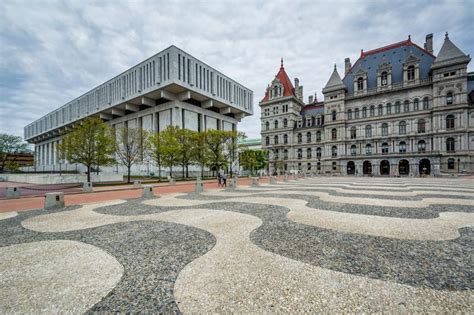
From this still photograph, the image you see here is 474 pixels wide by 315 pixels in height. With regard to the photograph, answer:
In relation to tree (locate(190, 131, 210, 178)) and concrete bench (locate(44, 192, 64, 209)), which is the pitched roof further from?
concrete bench (locate(44, 192, 64, 209))

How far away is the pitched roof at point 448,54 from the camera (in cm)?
4084

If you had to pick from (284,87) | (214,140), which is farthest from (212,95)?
(284,87)

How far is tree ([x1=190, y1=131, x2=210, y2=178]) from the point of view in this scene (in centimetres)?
3659

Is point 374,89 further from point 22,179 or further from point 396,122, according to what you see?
point 22,179

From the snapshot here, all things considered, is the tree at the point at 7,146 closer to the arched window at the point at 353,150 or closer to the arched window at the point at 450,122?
the arched window at the point at 353,150

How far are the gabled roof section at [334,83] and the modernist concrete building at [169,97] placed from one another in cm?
2287

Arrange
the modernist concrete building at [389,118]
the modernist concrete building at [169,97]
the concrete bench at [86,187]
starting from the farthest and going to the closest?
1. the modernist concrete building at [169,97]
2. the modernist concrete building at [389,118]
3. the concrete bench at [86,187]

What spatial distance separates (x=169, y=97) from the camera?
45281mm

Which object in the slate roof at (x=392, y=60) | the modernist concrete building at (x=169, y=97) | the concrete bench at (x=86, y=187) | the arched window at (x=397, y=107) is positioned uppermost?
the slate roof at (x=392, y=60)

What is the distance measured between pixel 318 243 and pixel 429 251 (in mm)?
2101

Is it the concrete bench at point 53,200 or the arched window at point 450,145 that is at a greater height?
the arched window at point 450,145

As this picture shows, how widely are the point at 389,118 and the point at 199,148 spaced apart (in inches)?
1715

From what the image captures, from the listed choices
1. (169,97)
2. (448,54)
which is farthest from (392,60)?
(169,97)

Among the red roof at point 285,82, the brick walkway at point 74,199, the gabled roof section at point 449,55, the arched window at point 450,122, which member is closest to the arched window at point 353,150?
the arched window at point 450,122
